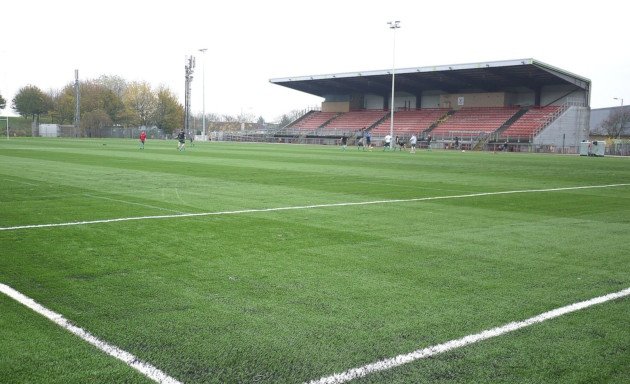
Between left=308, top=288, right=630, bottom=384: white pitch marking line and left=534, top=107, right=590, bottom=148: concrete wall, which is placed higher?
left=534, top=107, right=590, bottom=148: concrete wall

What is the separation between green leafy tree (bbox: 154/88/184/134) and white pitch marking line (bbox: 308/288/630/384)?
333ft

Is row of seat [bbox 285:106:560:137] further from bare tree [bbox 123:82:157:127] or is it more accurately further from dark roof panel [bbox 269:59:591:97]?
bare tree [bbox 123:82:157:127]

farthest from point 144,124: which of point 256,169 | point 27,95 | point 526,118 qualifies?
point 256,169

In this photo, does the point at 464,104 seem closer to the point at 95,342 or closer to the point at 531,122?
the point at 531,122

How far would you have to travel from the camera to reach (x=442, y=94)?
2943 inches

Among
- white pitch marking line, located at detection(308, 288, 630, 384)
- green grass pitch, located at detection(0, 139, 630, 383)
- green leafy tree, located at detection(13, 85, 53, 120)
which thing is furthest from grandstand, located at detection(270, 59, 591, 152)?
white pitch marking line, located at detection(308, 288, 630, 384)

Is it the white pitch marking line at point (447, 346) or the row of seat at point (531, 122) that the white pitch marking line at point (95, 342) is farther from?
the row of seat at point (531, 122)

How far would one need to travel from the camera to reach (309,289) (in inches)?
224

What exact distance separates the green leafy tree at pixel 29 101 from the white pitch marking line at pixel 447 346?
112549mm

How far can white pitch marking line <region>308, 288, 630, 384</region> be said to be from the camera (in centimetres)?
377

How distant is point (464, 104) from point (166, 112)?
54574 mm

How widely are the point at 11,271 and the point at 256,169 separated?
55.3 feet

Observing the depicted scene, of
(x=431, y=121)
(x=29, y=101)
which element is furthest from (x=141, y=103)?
(x=431, y=121)

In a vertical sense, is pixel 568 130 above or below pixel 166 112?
below
